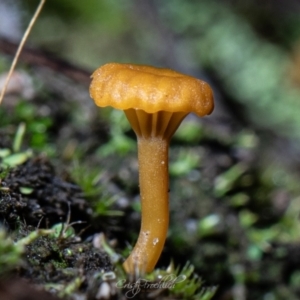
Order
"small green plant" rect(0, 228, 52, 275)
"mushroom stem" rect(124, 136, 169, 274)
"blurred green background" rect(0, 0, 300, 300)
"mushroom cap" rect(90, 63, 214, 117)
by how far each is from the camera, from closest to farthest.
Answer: "small green plant" rect(0, 228, 52, 275) < "mushroom cap" rect(90, 63, 214, 117) < "mushroom stem" rect(124, 136, 169, 274) < "blurred green background" rect(0, 0, 300, 300)

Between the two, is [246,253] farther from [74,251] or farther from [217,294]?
[74,251]

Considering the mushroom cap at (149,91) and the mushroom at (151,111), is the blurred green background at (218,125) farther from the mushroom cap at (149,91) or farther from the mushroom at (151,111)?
the mushroom cap at (149,91)

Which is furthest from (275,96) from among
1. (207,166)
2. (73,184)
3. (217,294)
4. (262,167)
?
(73,184)

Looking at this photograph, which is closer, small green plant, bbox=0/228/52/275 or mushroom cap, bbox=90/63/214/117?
small green plant, bbox=0/228/52/275

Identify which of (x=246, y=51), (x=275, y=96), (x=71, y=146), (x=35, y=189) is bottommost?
(x=35, y=189)

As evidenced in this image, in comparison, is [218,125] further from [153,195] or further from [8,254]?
Result: [8,254]

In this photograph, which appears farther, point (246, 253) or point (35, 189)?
point (246, 253)

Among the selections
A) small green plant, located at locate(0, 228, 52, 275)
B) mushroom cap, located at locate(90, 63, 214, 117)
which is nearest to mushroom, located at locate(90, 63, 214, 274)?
mushroom cap, located at locate(90, 63, 214, 117)

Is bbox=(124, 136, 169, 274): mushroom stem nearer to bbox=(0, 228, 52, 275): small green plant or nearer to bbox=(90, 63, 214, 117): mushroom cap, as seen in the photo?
bbox=(90, 63, 214, 117): mushroom cap
